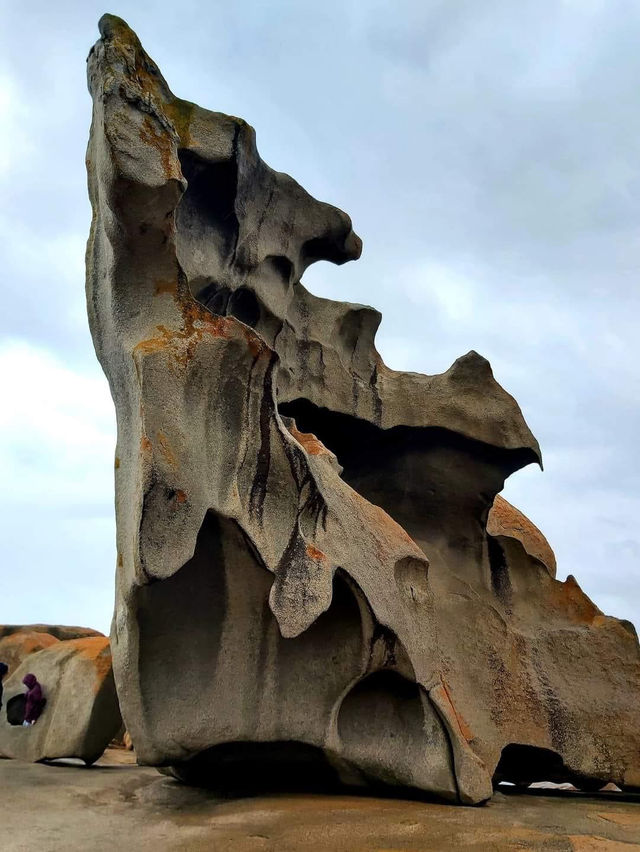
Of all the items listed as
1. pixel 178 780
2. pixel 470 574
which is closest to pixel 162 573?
pixel 178 780

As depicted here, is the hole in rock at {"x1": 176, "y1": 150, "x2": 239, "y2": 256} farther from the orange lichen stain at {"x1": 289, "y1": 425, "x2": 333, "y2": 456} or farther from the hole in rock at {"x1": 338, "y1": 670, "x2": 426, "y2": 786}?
the hole in rock at {"x1": 338, "y1": 670, "x2": 426, "y2": 786}

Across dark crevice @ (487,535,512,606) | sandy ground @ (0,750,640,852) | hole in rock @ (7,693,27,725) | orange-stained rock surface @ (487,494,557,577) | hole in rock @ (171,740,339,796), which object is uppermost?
orange-stained rock surface @ (487,494,557,577)

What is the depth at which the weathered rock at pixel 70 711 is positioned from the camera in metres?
7.06

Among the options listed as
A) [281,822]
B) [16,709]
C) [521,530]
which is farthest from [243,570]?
[521,530]

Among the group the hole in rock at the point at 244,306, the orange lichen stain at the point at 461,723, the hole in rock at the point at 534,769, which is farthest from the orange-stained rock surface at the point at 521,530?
the hole in rock at the point at 244,306

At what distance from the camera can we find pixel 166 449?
198 inches

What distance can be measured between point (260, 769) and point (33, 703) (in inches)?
113

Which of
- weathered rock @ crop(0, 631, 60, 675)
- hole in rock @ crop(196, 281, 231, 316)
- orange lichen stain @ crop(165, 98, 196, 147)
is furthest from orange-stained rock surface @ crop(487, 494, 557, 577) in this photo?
weathered rock @ crop(0, 631, 60, 675)

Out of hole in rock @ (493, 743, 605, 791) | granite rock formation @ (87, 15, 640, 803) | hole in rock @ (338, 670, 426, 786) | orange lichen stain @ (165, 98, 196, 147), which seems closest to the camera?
granite rock formation @ (87, 15, 640, 803)

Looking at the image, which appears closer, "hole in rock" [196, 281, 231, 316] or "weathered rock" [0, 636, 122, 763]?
"hole in rock" [196, 281, 231, 316]

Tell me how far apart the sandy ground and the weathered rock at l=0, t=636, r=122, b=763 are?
3.32 ft

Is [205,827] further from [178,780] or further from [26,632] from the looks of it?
[26,632]

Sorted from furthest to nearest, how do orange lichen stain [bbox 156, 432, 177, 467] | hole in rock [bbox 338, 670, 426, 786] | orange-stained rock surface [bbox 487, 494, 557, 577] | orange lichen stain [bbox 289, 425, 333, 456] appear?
orange-stained rock surface [bbox 487, 494, 557, 577] → orange lichen stain [bbox 289, 425, 333, 456] → hole in rock [bbox 338, 670, 426, 786] → orange lichen stain [bbox 156, 432, 177, 467]

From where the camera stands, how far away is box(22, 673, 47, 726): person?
7.56 m
